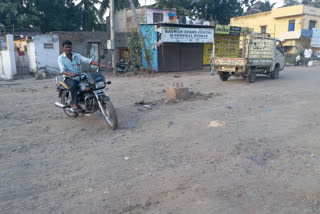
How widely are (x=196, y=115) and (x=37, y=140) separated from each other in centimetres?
345

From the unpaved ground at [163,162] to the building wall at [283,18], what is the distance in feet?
91.1

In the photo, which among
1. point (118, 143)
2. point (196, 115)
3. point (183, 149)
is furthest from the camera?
point (196, 115)

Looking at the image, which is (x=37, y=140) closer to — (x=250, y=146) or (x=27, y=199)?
(x=27, y=199)

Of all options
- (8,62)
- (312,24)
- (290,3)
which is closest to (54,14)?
(8,62)

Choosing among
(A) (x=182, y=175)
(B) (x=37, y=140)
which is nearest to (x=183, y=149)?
(A) (x=182, y=175)

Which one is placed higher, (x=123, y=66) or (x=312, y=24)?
(x=312, y=24)

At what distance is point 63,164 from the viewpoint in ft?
11.7

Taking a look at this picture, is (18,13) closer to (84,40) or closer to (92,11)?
(92,11)

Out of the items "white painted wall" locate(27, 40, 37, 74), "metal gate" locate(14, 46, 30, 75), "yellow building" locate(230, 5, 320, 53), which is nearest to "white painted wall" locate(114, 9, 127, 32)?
"white painted wall" locate(27, 40, 37, 74)

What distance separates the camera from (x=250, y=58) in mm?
11133

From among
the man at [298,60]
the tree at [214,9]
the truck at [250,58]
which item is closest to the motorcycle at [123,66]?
the truck at [250,58]

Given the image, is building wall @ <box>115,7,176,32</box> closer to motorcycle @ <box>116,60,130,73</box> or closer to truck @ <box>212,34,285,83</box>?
motorcycle @ <box>116,60,130,73</box>

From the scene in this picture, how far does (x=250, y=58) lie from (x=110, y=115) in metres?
8.25

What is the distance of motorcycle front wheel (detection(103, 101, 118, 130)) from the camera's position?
15.9 feet
